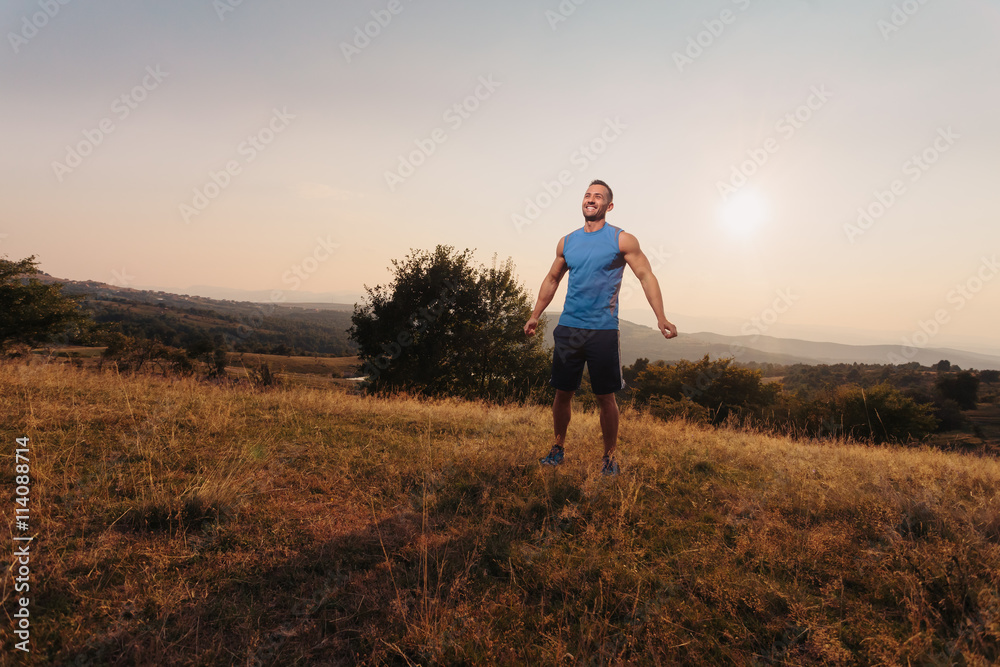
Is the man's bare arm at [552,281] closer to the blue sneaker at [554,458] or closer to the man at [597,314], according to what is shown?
the man at [597,314]

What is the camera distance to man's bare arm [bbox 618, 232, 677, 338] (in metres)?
4.09

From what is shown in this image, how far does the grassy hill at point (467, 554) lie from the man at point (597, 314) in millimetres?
557

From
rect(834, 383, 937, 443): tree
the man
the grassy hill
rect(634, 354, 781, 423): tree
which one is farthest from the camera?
rect(634, 354, 781, 423): tree

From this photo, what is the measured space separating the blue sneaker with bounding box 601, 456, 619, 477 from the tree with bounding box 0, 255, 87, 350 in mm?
35406

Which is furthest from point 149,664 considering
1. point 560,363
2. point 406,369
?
point 406,369

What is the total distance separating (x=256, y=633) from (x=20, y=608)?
1.05m

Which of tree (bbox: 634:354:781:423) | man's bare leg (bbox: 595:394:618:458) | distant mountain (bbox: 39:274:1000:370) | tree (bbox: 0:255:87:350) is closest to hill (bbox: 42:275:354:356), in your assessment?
distant mountain (bbox: 39:274:1000:370)

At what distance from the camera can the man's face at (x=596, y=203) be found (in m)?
4.23

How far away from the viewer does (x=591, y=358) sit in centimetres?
409

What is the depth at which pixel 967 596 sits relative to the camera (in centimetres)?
227

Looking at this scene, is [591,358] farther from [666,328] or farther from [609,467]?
[609,467]

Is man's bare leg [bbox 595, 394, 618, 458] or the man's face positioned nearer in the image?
man's bare leg [bbox 595, 394, 618, 458]

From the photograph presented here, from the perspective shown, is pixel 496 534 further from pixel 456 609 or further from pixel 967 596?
pixel 967 596

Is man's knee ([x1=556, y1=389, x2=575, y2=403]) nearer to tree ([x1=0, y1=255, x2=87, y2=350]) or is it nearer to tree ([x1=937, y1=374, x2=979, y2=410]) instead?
tree ([x1=0, y1=255, x2=87, y2=350])
